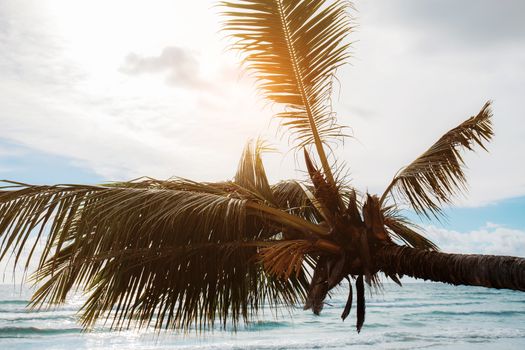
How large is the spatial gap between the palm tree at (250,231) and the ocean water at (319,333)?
911 cm

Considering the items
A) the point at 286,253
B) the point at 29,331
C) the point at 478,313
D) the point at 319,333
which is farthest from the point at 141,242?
the point at 478,313

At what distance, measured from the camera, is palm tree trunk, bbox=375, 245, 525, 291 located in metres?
3.71

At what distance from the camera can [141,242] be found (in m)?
4.54

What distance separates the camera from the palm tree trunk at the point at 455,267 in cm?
371

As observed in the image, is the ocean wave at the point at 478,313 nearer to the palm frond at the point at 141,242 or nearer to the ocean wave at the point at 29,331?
the ocean wave at the point at 29,331

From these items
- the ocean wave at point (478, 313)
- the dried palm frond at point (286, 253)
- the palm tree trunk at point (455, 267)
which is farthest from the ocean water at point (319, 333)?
the palm tree trunk at point (455, 267)

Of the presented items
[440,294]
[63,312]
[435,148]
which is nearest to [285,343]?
[63,312]

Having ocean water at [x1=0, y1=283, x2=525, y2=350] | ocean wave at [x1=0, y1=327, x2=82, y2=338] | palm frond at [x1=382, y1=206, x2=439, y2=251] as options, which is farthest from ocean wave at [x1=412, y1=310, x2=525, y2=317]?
palm frond at [x1=382, y1=206, x2=439, y2=251]

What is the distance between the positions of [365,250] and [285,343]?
1558 cm

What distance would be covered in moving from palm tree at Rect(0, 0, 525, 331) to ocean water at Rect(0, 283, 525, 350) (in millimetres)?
9115

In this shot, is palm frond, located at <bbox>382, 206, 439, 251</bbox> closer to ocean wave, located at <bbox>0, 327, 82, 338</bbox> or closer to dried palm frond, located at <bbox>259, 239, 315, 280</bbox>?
dried palm frond, located at <bbox>259, 239, 315, 280</bbox>

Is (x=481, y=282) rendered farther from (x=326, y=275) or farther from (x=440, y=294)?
(x=440, y=294)

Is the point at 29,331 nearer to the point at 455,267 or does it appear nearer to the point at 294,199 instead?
the point at 294,199

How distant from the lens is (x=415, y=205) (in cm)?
586
